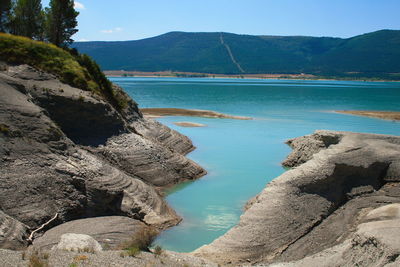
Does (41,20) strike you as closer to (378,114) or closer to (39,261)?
(39,261)

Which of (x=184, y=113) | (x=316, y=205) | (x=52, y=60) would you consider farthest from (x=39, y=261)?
(x=184, y=113)

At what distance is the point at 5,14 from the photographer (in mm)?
48125

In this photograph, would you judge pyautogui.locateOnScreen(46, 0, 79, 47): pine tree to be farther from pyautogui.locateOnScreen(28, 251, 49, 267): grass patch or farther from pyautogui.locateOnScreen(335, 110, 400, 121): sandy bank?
pyautogui.locateOnScreen(335, 110, 400, 121): sandy bank

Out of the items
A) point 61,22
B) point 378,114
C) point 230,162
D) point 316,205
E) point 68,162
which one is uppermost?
point 61,22

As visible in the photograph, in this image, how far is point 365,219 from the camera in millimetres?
20609

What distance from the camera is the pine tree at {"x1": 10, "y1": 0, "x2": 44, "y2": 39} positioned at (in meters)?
48.2

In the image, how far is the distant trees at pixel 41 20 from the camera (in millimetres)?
44344

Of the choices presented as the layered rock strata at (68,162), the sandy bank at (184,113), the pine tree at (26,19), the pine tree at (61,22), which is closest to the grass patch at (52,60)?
the layered rock strata at (68,162)

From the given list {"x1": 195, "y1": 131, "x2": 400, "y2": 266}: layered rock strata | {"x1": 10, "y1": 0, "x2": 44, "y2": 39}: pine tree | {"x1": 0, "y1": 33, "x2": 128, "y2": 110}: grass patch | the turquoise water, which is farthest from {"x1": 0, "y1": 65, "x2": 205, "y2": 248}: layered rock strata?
{"x1": 10, "y1": 0, "x2": 44, "y2": 39}: pine tree

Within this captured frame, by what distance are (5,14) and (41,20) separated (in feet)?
13.5

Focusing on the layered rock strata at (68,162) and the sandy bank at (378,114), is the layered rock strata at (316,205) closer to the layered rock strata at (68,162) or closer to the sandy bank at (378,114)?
the layered rock strata at (68,162)

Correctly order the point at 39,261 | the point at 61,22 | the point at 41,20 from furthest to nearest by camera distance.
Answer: the point at 41,20 < the point at 61,22 < the point at 39,261

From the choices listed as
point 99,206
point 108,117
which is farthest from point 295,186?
point 108,117

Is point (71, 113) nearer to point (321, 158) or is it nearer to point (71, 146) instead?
point (71, 146)
